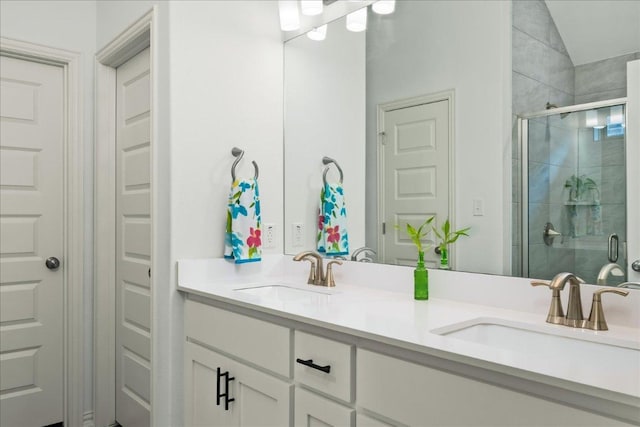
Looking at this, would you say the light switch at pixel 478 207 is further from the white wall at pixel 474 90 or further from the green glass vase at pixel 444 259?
the green glass vase at pixel 444 259

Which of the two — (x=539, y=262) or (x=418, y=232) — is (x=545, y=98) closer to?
(x=539, y=262)

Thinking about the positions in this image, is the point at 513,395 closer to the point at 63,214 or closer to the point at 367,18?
the point at 367,18

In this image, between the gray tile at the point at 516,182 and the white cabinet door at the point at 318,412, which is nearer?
the white cabinet door at the point at 318,412

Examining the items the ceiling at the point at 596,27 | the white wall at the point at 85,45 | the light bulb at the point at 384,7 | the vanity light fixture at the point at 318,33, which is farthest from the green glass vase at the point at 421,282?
the white wall at the point at 85,45

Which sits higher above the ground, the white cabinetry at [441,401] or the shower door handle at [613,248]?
the shower door handle at [613,248]

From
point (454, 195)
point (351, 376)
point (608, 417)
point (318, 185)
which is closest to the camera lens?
point (608, 417)

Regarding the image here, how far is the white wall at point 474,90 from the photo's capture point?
5.17 ft

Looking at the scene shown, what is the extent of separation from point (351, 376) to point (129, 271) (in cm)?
156

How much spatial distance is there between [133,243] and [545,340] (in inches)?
73.8

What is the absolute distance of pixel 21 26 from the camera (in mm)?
2312

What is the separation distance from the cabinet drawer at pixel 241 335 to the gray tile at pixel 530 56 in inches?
43.3

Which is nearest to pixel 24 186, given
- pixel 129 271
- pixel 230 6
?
pixel 129 271

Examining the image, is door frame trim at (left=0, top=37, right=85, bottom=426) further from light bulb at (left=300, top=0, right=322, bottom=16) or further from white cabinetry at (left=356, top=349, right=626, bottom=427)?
white cabinetry at (left=356, top=349, right=626, bottom=427)

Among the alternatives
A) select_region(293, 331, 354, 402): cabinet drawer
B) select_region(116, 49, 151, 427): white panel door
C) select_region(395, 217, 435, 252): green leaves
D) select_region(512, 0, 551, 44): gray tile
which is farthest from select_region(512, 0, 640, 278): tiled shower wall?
select_region(116, 49, 151, 427): white panel door
